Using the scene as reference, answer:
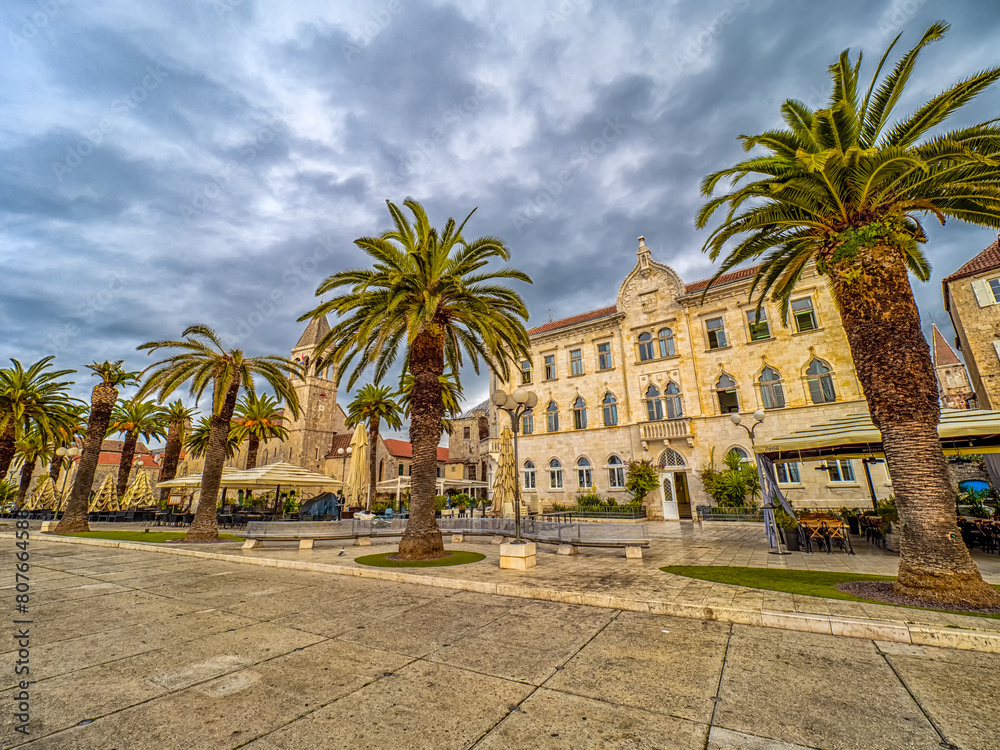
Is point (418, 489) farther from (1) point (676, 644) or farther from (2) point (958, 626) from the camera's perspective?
(2) point (958, 626)

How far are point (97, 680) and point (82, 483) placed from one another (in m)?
22.9

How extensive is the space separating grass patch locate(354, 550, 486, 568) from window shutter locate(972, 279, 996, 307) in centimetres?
3152

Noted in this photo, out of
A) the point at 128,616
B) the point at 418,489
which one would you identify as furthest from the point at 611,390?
the point at 128,616

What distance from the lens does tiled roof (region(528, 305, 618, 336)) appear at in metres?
31.6

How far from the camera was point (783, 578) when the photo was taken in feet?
27.1

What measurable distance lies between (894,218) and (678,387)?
1920cm

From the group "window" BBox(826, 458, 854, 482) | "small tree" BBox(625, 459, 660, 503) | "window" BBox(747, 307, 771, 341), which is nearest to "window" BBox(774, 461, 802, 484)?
"window" BBox(826, 458, 854, 482)

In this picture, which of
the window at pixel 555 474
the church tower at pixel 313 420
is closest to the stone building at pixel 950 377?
the window at pixel 555 474

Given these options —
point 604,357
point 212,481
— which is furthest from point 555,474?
point 212,481

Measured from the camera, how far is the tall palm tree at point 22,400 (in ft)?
78.1

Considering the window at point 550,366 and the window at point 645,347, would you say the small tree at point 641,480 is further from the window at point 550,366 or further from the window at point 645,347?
the window at point 550,366

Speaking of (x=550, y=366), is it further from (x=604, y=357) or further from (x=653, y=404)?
(x=653, y=404)

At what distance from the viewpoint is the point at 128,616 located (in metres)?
6.49

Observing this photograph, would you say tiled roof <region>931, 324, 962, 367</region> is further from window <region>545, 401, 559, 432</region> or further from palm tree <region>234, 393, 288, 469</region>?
palm tree <region>234, 393, 288, 469</region>
